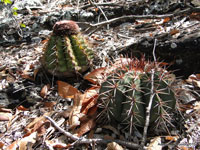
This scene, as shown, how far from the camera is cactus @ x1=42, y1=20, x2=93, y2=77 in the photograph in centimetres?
201

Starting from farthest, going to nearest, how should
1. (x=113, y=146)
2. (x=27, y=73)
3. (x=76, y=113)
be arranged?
(x=27, y=73)
(x=76, y=113)
(x=113, y=146)

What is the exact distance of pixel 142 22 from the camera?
10.7ft

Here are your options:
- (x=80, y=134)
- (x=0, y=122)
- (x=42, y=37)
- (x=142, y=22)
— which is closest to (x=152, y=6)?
(x=142, y=22)

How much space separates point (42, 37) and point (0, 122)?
205 cm

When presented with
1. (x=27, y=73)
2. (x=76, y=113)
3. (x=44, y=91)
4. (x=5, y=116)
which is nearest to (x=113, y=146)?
(x=76, y=113)

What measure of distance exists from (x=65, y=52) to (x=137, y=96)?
103 centimetres

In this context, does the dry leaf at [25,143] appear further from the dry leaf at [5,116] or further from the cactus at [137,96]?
the cactus at [137,96]

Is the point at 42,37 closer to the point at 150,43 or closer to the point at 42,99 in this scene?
the point at 42,99

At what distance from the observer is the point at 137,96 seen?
131 cm

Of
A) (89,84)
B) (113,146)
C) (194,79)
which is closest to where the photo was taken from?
(113,146)

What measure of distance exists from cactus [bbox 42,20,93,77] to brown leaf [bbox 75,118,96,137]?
69 centimetres

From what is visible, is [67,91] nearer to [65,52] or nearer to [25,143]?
[65,52]

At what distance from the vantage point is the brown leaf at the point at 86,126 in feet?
4.81

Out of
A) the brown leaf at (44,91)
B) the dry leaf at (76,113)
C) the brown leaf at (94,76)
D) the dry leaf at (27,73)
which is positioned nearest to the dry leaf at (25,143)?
the dry leaf at (76,113)
